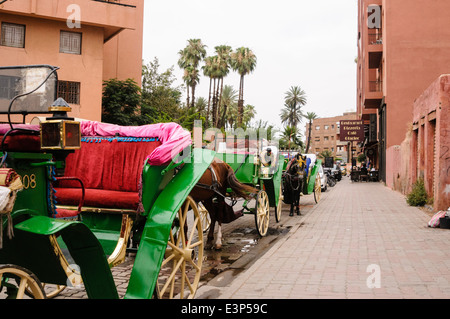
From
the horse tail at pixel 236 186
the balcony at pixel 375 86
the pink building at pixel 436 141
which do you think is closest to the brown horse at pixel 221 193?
the horse tail at pixel 236 186

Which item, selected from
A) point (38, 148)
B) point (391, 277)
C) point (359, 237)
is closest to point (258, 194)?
point (359, 237)

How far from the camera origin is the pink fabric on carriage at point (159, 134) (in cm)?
391

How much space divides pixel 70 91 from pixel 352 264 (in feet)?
63.1

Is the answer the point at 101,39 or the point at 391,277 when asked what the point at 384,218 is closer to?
the point at 391,277

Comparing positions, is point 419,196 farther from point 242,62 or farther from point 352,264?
point 242,62

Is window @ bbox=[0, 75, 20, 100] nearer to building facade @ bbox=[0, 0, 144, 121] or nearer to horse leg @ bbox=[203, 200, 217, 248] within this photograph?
horse leg @ bbox=[203, 200, 217, 248]

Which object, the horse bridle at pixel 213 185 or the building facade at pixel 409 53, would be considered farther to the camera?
the building facade at pixel 409 53

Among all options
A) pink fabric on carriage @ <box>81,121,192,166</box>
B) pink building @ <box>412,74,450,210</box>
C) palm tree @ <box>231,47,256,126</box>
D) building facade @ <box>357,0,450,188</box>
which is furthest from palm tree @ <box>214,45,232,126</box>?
pink fabric on carriage @ <box>81,121,192,166</box>

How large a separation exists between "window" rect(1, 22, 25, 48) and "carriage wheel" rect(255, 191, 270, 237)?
1748 cm

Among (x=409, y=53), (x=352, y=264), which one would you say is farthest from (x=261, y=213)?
(x=409, y=53)

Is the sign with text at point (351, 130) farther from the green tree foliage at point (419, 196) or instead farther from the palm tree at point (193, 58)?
the green tree foliage at point (419, 196)

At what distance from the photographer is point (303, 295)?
4727 mm

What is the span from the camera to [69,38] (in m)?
21.9

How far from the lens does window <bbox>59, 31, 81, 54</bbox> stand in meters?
21.8
